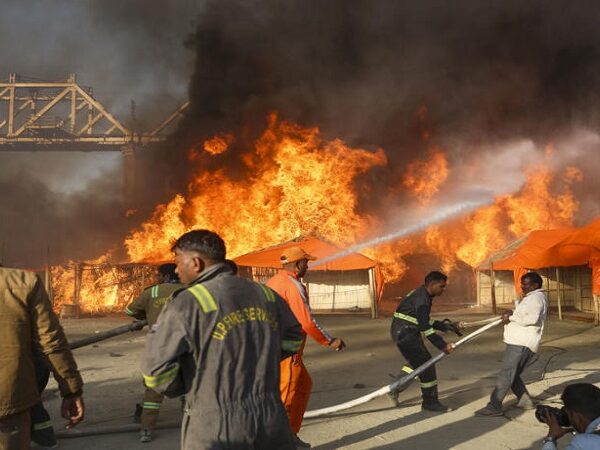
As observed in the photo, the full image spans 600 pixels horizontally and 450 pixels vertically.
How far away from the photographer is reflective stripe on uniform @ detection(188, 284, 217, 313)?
2242 mm

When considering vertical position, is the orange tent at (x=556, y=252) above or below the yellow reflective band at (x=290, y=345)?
above

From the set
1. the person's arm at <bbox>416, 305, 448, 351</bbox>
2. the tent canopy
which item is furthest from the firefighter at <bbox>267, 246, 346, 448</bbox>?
the tent canopy

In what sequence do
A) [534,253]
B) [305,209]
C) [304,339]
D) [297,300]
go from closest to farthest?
[304,339] < [297,300] < [534,253] < [305,209]

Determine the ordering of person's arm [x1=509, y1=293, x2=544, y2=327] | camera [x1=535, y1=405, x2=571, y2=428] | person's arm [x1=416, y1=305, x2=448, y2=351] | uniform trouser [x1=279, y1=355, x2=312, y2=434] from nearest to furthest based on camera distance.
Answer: camera [x1=535, y1=405, x2=571, y2=428], uniform trouser [x1=279, y1=355, x2=312, y2=434], person's arm [x1=509, y1=293, x2=544, y2=327], person's arm [x1=416, y1=305, x2=448, y2=351]

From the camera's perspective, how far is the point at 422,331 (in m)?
5.98

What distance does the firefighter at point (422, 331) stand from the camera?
239 inches

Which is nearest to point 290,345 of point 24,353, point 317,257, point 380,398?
point 24,353

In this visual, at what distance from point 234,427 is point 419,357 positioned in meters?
4.34

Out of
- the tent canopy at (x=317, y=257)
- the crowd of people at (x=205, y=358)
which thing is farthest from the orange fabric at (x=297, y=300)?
the tent canopy at (x=317, y=257)

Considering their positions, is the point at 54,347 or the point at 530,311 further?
the point at 530,311

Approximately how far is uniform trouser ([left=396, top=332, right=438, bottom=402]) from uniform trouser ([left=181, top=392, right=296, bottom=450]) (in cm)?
407

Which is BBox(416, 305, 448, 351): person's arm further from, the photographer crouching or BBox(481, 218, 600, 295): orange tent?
BBox(481, 218, 600, 295): orange tent

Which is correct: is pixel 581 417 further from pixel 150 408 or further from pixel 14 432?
pixel 150 408

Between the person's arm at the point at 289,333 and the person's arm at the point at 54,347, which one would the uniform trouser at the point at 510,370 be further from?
the person's arm at the point at 54,347
